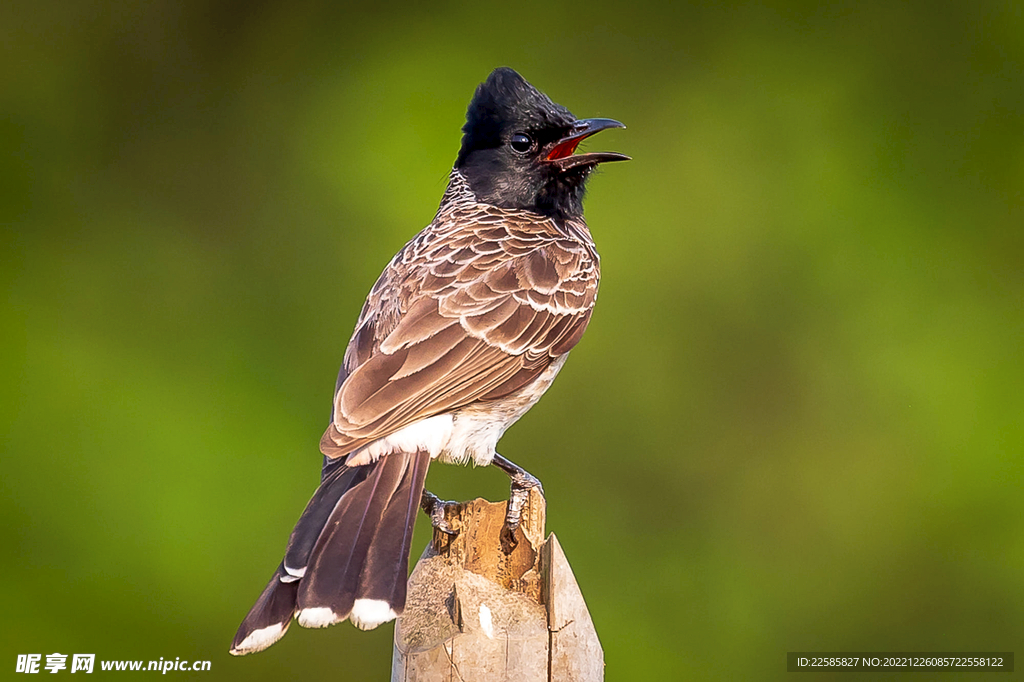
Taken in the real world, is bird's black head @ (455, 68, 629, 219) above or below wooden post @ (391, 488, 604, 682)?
above

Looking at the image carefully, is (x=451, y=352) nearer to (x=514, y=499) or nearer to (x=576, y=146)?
(x=514, y=499)

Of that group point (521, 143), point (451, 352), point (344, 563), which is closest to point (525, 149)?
point (521, 143)

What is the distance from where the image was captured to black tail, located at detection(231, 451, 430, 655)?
2.43 m

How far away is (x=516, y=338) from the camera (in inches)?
139

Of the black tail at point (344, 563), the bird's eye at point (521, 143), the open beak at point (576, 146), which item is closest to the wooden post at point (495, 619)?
the black tail at point (344, 563)

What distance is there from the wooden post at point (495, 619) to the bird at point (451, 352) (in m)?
0.12

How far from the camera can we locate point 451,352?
10.8 feet

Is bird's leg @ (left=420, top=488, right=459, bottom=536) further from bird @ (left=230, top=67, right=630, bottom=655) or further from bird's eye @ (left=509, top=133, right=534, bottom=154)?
bird's eye @ (left=509, top=133, right=534, bottom=154)

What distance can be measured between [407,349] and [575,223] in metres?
1.30

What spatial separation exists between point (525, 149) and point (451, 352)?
125 centimetres

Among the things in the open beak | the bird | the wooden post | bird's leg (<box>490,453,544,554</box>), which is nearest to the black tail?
the bird

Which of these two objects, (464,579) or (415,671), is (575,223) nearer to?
(464,579)

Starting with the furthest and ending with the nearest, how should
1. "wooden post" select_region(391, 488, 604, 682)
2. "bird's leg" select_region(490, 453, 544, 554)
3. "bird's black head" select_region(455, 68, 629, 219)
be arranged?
"bird's black head" select_region(455, 68, 629, 219)
"bird's leg" select_region(490, 453, 544, 554)
"wooden post" select_region(391, 488, 604, 682)

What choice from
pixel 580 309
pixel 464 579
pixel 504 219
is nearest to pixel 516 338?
pixel 580 309
